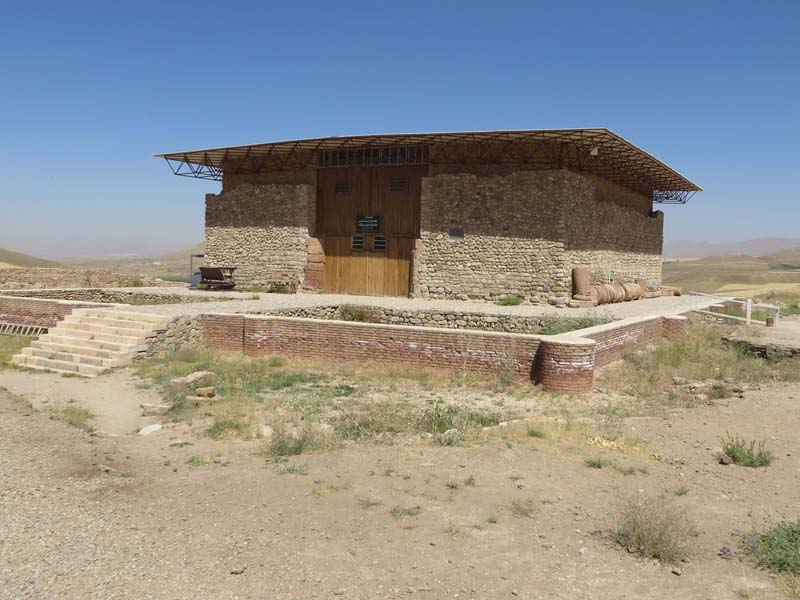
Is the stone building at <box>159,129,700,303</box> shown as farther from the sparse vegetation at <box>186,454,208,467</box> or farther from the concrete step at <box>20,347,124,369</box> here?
the sparse vegetation at <box>186,454,208,467</box>

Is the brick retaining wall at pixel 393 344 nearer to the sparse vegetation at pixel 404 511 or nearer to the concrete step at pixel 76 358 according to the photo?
the concrete step at pixel 76 358

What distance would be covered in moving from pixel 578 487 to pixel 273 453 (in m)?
3.44

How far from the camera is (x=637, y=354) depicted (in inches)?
542

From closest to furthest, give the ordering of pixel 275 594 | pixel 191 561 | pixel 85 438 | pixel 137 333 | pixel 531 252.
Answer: pixel 275 594
pixel 191 561
pixel 85 438
pixel 137 333
pixel 531 252

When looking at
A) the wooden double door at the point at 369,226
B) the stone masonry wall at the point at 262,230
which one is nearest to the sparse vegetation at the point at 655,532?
the wooden double door at the point at 369,226

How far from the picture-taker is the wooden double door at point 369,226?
78.6 feet

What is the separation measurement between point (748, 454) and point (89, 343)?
1282cm

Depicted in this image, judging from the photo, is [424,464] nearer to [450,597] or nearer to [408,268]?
[450,597]

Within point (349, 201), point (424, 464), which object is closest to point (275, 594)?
point (424, 464)

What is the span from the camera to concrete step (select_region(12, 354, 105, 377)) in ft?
41.2

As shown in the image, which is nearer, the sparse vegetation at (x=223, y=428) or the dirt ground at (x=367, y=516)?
the dirt ground at (x=367, y=516)

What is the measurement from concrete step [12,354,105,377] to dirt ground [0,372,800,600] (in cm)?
455

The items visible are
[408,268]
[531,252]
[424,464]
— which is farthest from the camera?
[408,268]

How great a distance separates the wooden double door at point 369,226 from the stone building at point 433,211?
0.14 ft
